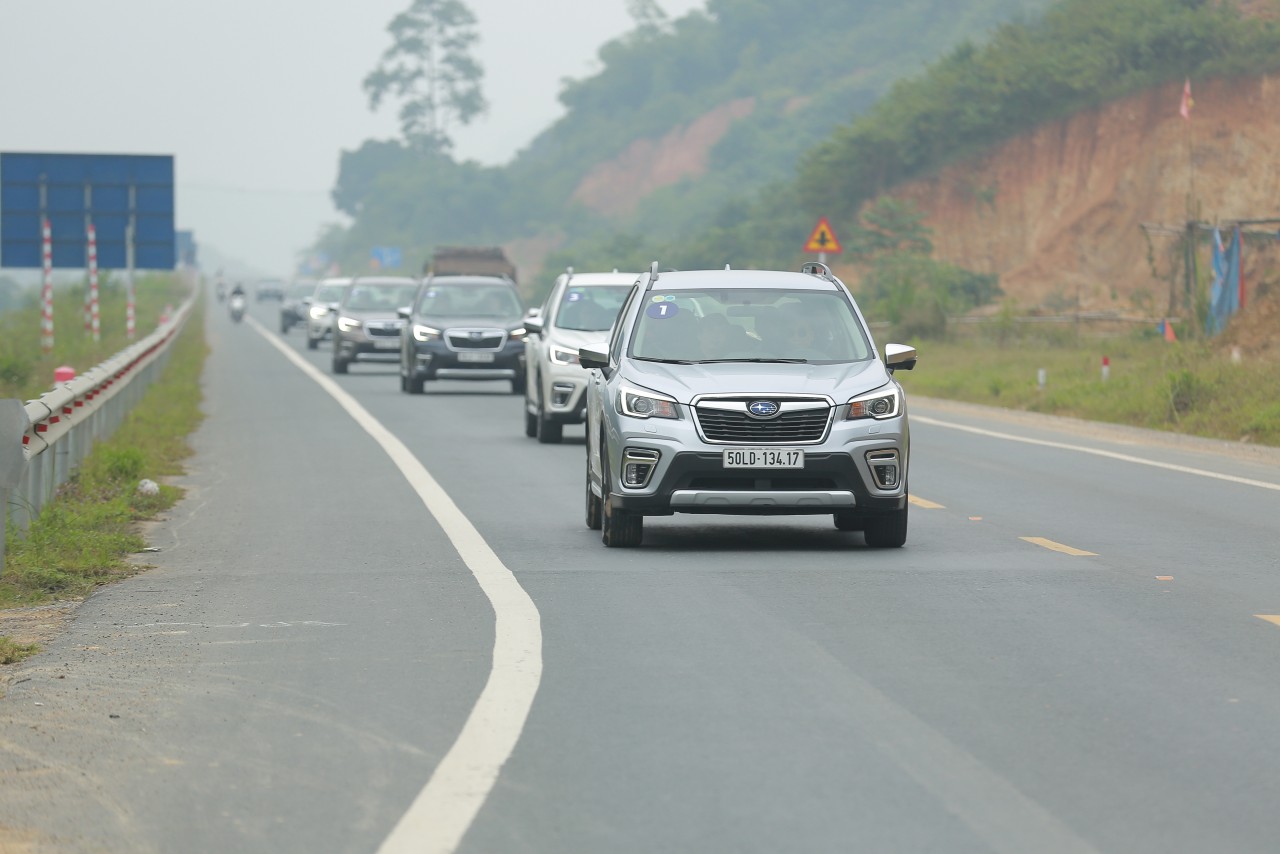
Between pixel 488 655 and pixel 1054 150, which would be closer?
pixel 488 655

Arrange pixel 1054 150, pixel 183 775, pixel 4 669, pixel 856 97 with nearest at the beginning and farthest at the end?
pixel 183 775
pixel 4 669
pixel 1054 150
pixel 856 97

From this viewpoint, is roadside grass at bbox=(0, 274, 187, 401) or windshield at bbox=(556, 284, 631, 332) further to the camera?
roadside grass at bbox=(0, 274, 187, 401)

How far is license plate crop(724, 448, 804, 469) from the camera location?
1238cm

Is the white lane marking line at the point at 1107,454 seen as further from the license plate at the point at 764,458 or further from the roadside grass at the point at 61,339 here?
the roadside grass at the point at 61,339

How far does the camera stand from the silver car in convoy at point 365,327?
3847 cm

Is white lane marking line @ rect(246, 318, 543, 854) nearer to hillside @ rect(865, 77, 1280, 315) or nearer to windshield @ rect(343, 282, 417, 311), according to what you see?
windshield @ rect(343, 282, 417, 311)

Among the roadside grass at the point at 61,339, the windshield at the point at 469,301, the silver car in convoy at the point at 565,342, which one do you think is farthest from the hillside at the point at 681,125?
the silver car in convoy at the point at 565,342

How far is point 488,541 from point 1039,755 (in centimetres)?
669

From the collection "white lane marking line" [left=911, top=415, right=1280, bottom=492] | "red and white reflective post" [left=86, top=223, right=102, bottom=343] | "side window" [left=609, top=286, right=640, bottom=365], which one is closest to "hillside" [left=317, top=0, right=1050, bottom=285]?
"red and white reflective post" [left=86, top=223, right=102, bottom=343]

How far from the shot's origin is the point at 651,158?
136125 mm

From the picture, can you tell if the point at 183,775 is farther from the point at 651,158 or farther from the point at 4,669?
the point at 651,158

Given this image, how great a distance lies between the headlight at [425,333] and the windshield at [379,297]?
8905 mm

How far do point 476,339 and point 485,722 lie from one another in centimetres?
2341

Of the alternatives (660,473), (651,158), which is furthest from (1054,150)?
(651,158)
